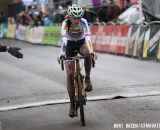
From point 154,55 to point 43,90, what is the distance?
617 cm

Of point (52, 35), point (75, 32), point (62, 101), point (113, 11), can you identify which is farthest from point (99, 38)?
point (75, 32)

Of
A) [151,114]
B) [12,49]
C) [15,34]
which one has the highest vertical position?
[12,49]

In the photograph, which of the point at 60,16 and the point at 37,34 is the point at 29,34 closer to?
the point at 37,34

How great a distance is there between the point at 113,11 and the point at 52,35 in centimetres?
569

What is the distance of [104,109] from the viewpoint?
32.3 feet

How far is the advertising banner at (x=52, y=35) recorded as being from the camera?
28.2 metres

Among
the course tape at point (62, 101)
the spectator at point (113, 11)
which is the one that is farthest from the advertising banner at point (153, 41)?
the course tape at point (62, 101)

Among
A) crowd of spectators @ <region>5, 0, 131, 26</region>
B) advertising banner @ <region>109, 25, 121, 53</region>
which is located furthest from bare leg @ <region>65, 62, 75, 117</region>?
crowd of spectators @ <region>5, 0, 131, 26</region>

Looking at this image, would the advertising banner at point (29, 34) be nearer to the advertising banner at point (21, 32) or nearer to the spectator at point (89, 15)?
the advertising banner at point (21, 32)

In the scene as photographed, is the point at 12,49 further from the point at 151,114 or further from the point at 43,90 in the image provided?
the point at 43,90

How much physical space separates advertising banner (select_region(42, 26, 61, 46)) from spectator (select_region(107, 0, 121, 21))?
13.1 feet

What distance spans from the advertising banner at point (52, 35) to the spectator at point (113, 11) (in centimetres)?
399

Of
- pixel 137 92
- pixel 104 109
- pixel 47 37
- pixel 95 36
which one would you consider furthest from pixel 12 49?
pixel 47 37

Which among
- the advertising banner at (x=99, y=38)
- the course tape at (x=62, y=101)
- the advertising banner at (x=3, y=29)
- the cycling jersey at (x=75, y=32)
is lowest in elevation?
the advertising banner at (x=3, y=29)
